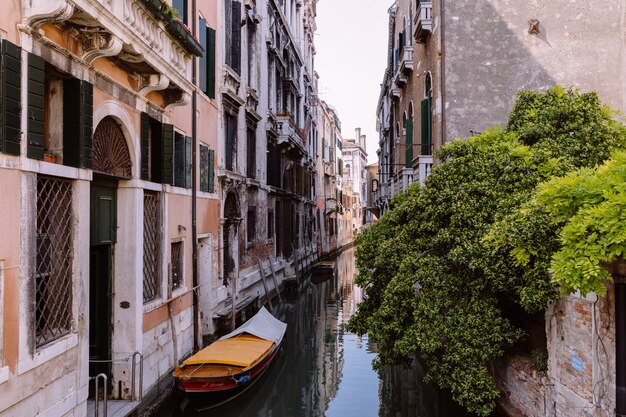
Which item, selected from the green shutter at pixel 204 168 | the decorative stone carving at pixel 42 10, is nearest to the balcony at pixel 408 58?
the green shutter at pixel 204 168

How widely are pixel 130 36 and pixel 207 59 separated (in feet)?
18.0

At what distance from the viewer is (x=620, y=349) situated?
512cm

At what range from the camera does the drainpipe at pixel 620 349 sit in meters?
5.07

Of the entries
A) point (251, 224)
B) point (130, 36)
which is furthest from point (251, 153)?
point (130, 36)

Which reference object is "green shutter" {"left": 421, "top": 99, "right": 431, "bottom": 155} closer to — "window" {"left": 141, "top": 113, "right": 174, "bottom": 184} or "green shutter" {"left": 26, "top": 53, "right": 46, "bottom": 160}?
"window" {"left": 141, "top": 113, "right": 174, "bottom": 184}

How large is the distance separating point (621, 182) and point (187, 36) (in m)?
6.46

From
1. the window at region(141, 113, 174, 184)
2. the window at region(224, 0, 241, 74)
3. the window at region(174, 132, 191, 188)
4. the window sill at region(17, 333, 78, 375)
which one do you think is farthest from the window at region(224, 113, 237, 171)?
the window sill at region(17, 333, 78, 375)

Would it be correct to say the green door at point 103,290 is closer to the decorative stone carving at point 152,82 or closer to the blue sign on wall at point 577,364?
the decorative stone carving at point 152,82

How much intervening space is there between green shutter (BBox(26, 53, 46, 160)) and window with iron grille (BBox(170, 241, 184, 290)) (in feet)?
16.0

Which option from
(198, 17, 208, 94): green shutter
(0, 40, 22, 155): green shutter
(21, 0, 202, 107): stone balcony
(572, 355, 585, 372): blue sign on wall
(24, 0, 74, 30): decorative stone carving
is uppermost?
(198, 17, 208, 94): green shutter

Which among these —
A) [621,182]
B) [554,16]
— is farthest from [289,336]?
[621,182]

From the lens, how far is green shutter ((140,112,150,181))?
26.8 ft

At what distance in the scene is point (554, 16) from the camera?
11508mm

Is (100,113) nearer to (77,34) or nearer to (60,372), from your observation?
(77,34)
